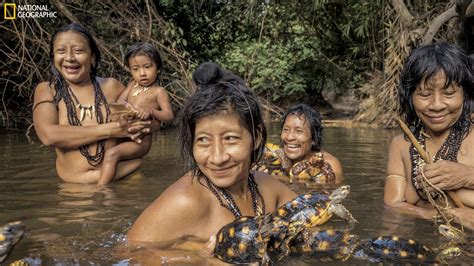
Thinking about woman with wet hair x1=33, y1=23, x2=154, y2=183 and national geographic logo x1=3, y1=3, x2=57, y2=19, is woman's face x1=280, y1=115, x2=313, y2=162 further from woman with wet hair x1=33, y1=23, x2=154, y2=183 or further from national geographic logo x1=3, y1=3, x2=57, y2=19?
national geographic logo x1=3, y1=3, x2=57, y2=19

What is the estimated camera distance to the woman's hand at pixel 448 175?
3.63 m

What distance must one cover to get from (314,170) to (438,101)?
2438 mm

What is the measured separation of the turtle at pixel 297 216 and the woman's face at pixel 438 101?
0.86 metres

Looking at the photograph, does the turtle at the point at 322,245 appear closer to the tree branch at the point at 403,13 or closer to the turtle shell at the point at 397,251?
the turtle shell at the point at 397,251

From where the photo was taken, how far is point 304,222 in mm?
3018

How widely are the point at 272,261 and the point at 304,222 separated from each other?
0.95 feet

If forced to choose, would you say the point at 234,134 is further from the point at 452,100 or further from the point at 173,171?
the point at 173,171

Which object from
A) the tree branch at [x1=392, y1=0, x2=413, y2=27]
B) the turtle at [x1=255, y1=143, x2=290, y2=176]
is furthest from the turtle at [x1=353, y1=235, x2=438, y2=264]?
the tree branch at [x1=392, y1=0, x2=413, y2=27]

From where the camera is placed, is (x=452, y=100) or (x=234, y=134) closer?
(x=234, y=134)

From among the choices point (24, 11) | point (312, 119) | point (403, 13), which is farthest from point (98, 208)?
point (403, 13)

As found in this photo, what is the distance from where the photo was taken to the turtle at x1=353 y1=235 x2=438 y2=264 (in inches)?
113

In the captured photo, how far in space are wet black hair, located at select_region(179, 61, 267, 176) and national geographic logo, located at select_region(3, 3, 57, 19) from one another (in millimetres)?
6738

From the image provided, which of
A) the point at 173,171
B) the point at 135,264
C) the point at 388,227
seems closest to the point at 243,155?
the point at 135,264

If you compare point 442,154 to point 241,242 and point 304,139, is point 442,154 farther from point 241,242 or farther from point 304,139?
point 304,139
